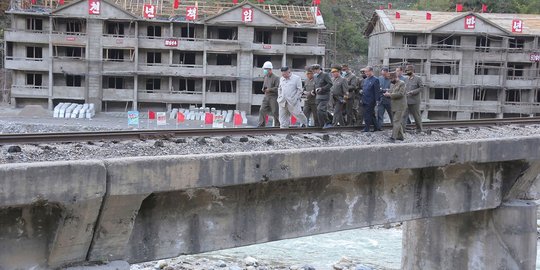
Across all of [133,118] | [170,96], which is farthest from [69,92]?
[133,118]

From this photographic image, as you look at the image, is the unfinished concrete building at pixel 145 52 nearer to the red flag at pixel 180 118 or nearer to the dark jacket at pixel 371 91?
the red flag at pixel 180 118

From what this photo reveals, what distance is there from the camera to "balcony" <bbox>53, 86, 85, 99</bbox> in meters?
44.5

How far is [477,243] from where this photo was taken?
12.4 metres

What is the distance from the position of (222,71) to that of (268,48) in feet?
12.3

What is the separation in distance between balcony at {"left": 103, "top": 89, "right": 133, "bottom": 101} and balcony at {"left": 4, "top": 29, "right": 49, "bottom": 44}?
18.2 ft

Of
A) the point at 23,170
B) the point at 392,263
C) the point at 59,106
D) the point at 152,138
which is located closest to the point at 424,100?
the point at 59,106

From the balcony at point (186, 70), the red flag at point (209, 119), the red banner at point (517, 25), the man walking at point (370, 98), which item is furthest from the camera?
the red banner at point (517, 25)

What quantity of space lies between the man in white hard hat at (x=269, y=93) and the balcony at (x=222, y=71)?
1181 inches

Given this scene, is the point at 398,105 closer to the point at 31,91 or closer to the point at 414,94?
the point at 414,94

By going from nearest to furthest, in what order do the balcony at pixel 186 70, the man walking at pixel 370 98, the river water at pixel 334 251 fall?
the man walking at pixel 370 98 < the river water at pixel 334 251 < the balcony at pixel 186 70

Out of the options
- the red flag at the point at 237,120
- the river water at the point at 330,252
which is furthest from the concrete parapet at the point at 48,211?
the red flag at the point at 237,120

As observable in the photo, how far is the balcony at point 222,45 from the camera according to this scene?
4484 centimetres

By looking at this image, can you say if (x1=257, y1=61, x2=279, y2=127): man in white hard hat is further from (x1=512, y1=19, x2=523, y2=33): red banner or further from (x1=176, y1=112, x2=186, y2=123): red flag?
(x1=512, y1=19, x2=523, y2=33): red banner

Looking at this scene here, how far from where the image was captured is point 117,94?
44969 mm
